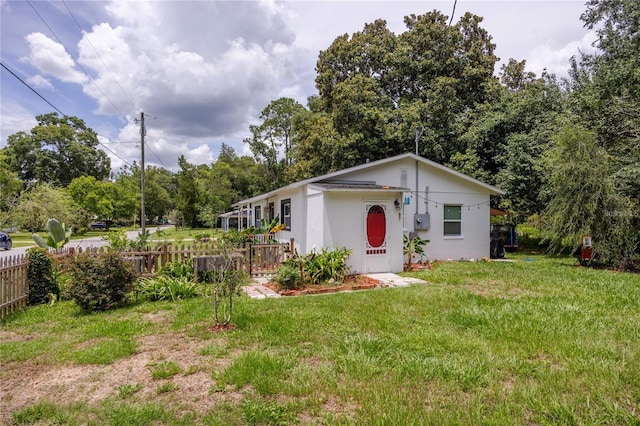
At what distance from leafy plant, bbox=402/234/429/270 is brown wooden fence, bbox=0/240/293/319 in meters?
4.33

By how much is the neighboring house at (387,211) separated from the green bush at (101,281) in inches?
190

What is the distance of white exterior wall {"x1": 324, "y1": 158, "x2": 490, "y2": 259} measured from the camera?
43.6 ft

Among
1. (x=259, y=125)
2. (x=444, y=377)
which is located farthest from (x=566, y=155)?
(x=259, y=125)

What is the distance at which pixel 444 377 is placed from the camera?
148 inches

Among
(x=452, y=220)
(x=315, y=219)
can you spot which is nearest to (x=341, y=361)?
(x=315, y=219)

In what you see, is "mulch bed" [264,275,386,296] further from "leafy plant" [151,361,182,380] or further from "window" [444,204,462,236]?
"window" [444,204,462,236]

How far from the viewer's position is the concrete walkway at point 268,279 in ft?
26.1

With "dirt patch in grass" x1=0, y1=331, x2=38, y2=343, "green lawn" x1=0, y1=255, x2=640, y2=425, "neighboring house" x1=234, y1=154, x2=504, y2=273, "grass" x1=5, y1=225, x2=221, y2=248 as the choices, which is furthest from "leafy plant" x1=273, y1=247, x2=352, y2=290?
"grass" x1=5, y1=225, x2=221, y2=248

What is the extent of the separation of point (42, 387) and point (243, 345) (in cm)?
218

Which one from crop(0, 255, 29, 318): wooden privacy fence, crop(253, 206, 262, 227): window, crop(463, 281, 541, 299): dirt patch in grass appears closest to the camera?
crop(0, 255, 29, 318): wooden privacy fence

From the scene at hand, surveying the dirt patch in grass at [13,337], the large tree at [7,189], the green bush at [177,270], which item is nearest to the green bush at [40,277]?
the dirt patch in grass at [13,337]

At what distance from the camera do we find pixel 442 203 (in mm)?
13742

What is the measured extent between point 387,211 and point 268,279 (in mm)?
4110

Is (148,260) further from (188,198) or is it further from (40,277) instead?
(188,198)
